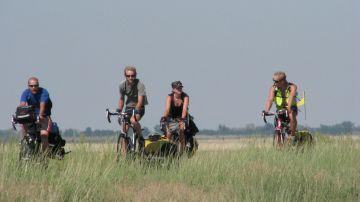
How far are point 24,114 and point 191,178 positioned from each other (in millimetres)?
2924

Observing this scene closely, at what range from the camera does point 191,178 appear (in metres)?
13.9

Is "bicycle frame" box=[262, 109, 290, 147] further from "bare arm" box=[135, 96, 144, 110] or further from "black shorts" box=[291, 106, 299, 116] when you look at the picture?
"bare arm" box=[135, 96, 144, 110]

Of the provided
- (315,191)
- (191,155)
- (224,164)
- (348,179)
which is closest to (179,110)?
(191,155)

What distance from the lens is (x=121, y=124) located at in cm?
1644

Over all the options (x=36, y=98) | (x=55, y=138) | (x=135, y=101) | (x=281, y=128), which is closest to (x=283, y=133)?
(x=281, y=128)

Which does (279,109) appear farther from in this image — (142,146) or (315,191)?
(315,191)

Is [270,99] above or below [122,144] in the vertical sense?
above

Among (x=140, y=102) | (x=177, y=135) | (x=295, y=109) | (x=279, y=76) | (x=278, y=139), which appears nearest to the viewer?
(x=140, y=102)

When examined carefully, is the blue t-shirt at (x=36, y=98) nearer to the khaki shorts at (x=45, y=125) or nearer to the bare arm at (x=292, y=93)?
the khaki shorts at (x=45, y=125)

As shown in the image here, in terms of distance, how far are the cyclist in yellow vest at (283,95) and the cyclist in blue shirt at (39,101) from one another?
467 centimetres

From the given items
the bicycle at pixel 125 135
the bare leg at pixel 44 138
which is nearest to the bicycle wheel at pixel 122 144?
the bicycle at pixel 125 135

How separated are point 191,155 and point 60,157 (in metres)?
2.35

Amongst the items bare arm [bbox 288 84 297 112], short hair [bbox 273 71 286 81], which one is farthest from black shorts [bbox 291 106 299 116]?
short hair [bbox 273 71 286 81]

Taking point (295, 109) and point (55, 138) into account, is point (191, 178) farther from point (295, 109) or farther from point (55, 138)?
point (295, 109)
